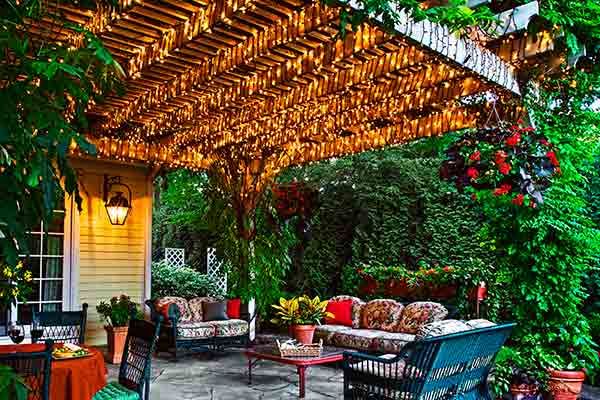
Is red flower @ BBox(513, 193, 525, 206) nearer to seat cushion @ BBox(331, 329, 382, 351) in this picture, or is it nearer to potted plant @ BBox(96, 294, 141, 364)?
seat cushion @ BBox(331, 329, 382, 351)

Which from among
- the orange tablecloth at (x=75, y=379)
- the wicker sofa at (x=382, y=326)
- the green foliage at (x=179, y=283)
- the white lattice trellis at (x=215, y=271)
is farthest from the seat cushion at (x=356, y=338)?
the white lattice trellis at (x=215, y=271)

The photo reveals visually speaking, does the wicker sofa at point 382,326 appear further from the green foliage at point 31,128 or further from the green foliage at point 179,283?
the green foliage at point 31,128

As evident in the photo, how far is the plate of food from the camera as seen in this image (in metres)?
3.45

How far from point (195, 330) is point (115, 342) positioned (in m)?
0.99

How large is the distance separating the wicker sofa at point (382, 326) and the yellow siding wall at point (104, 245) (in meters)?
3.11

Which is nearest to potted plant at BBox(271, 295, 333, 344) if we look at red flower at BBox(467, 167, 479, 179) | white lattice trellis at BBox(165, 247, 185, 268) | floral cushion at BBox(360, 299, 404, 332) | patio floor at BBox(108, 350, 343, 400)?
patio floor at BBox(108, 350, 343, 400)

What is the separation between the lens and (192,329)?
7453 millimetres

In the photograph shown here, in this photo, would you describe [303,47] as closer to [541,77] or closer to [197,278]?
[541,77]

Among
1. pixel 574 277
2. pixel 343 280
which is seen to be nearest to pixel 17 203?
pixel 574 277

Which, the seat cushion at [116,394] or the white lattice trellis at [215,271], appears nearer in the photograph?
the seat cushion at [116,394]

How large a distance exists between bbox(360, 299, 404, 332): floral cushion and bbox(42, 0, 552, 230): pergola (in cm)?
202

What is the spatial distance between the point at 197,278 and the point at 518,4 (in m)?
8.26

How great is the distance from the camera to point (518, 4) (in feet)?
→ 14.9

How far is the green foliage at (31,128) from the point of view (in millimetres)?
1278
